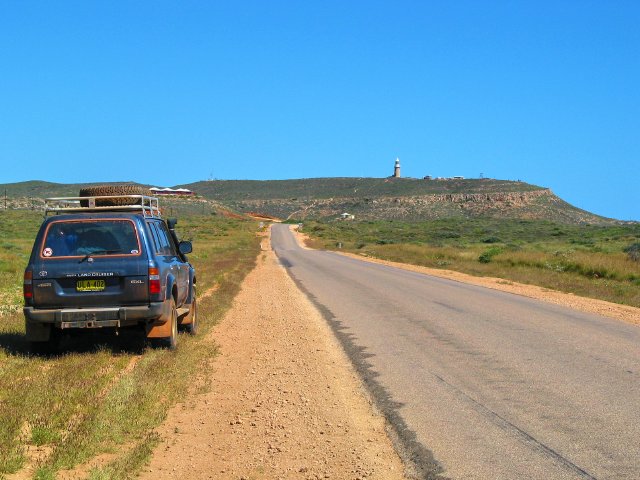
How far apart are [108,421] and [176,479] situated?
149 cm

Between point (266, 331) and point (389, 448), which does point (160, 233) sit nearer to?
point (266, 331)

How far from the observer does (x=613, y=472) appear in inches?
208

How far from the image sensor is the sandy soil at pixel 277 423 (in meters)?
5.49

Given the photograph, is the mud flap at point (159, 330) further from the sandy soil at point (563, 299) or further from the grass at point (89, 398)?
the sandy soil at point (563, 299)

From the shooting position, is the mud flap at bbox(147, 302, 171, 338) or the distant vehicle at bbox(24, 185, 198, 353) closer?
the distant vehicle at bbox(24, 185, 198, 353)

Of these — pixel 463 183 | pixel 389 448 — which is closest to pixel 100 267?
pixel 389 448

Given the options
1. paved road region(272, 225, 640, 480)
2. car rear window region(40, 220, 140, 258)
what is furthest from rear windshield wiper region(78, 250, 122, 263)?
paved road region(272, 225, 640, 480)

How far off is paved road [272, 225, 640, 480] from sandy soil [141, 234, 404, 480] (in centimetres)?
33

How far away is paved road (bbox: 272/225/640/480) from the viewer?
18.6 feet

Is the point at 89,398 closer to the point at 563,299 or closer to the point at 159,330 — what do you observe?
the point at 159,330

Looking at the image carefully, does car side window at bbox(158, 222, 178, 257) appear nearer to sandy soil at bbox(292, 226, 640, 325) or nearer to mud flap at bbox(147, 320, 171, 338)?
mud flap at bbox(147, 320, 171, 338)

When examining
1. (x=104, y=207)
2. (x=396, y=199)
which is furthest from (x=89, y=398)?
(x=396, y=199)

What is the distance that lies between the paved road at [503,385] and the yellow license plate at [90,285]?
3.52 meters

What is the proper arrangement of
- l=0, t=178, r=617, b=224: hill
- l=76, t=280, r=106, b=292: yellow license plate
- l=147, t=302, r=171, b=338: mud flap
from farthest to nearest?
l=0, t=178, r=617, b=224: hill, l=147, t=302, r=171, b=338: mud flap, l=76, t=280, r=106, b=292: yellow license plate
